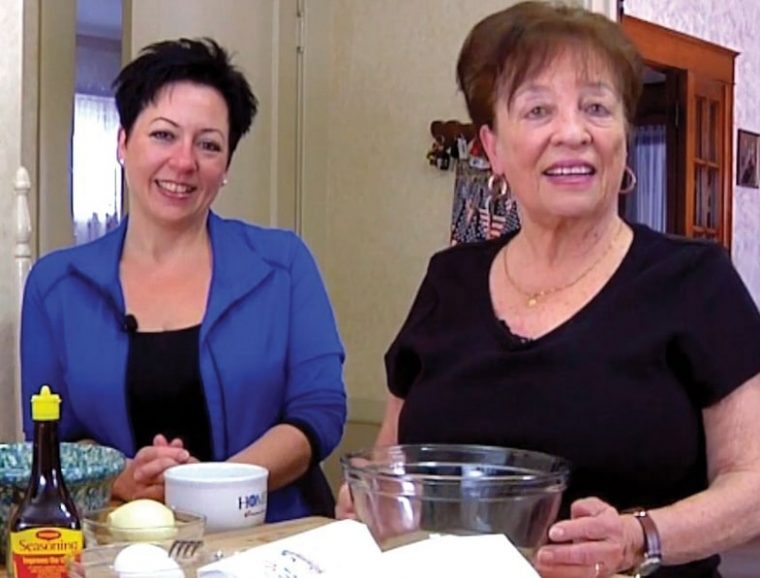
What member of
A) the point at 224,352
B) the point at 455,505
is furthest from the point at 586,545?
the point at 224,352

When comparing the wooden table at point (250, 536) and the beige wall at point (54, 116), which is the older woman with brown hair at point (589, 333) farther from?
the beige wall at point (54, 116)

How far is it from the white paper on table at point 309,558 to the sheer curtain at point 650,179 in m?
4.31

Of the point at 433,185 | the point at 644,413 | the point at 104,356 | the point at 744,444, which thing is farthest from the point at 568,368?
the point at 433,185

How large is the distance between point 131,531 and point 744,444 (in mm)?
644

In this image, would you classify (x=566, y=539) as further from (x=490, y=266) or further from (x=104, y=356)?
(x=104, y=356)

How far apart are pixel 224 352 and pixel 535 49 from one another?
645 millimetres

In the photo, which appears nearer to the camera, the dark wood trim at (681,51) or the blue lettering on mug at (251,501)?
the blue lettering on mug at (251,501)

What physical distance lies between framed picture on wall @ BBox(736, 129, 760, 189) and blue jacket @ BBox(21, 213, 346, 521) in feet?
14.2

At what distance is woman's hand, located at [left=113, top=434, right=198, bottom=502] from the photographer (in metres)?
1.41

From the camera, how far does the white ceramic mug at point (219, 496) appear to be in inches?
49.7

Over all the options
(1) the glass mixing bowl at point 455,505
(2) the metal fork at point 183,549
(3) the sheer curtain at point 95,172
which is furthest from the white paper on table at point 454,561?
(3) the sheer curtain at point 95,172

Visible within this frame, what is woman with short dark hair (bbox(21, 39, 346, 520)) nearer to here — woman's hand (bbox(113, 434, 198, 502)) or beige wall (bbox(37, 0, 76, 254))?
woman's hand (bbox(113, 434, 198, 502))

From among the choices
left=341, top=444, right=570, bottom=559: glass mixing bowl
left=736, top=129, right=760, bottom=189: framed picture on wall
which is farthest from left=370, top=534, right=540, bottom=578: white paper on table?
left=736, top=129, right=760, bottom=189: framed picture on wall

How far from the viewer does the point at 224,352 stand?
1708mm
